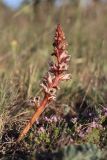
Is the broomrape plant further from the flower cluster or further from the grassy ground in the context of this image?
the grassy ground

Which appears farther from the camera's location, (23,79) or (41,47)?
(41,47)

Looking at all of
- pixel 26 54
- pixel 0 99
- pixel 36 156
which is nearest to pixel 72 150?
pixel 36 156

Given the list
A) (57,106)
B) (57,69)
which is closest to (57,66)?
(57,69)

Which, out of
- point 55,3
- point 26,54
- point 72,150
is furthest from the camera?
point 55,3

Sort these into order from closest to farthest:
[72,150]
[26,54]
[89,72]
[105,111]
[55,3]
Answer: [72,150], [105,111], [89,72], [26,54], [55,3]

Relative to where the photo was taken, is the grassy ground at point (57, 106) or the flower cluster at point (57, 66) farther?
the grassy ground at point (57, 106)

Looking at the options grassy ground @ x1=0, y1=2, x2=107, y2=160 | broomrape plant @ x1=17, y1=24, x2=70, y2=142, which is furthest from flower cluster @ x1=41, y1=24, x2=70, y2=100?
grassy ground @ x1=0, y1=2, x2=107, y2=160

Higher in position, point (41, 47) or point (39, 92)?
point (41, 47)

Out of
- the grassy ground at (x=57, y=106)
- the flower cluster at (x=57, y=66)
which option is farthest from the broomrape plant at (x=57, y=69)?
the grassy ground at (x=57, y=106)

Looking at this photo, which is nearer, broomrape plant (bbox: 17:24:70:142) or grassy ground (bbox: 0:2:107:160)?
broomrape plant (bbox: 17:24:70:142)

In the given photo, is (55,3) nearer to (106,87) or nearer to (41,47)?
(41,47)

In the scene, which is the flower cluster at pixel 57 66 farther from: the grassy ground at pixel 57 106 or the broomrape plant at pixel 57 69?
the grassy ground at pixel 57 106
